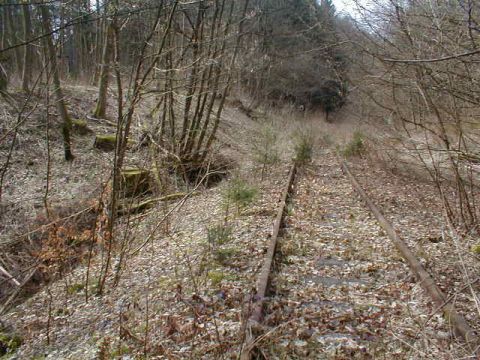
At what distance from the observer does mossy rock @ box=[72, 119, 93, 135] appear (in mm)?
17250

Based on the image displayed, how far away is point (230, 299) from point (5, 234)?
263 inches

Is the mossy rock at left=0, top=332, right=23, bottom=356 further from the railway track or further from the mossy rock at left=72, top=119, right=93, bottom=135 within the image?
the mossy rock at left=72, top=119, right=93, bottom=135

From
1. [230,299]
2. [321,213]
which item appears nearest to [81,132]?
[321,213]

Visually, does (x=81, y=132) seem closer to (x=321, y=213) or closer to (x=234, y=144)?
(x=234, y=144)

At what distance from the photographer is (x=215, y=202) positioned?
36.9ft

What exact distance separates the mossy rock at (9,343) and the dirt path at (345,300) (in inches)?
115

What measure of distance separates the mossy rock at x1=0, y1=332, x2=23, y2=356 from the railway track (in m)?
2.81

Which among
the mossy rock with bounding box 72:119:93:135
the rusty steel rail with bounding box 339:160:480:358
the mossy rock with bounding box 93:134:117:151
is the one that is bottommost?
the mossy rock with bounding box 93:134:117:151

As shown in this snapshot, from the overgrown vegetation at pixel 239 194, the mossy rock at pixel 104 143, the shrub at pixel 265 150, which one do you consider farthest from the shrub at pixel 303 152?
the overgrown vegetation at pixel 239 194

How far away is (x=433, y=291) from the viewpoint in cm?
529

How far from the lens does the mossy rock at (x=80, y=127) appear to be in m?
17.2

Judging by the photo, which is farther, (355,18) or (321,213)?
(321,213)

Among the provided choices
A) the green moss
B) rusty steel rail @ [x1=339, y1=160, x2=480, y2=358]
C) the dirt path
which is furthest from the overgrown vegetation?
the green moss

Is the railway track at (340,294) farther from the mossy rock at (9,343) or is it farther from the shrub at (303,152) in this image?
the shrub at (303,152)
